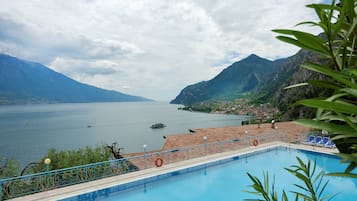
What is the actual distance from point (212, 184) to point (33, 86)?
179 m

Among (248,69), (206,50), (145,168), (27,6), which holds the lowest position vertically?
(145,168)

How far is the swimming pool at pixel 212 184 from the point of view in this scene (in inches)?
270

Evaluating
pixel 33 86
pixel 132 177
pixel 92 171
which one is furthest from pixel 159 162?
pixel 33 86

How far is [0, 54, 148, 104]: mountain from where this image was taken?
469 ft

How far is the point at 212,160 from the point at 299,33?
8.88 meters

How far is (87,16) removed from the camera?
1395 cm

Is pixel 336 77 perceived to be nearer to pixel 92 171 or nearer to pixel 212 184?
pixel 92 171

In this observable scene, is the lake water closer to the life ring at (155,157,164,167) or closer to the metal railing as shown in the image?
the metal railing

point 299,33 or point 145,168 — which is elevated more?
point 299,33

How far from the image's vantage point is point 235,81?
12431 cm

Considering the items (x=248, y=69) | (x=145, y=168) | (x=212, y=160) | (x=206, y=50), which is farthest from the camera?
(x=248, y=69)

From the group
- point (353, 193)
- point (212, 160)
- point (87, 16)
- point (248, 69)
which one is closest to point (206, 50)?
point (87, 16)

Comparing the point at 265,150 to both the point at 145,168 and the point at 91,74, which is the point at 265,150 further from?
the point at 91,74

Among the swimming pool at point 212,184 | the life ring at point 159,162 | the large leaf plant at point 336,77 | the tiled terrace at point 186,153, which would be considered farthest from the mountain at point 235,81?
the large leaf plant at point 336,77
